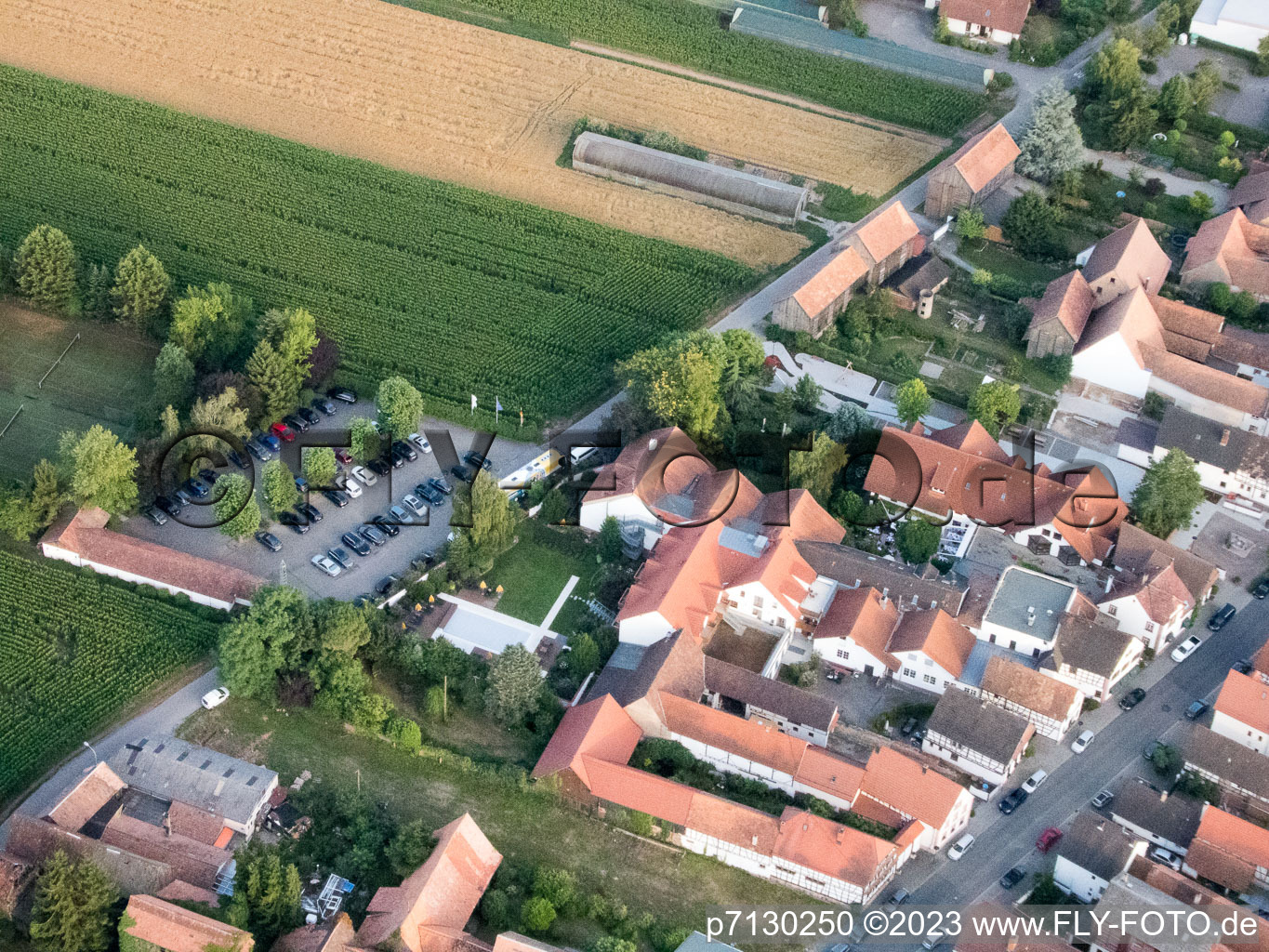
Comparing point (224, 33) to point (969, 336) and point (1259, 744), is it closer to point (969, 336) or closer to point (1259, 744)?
point (969, 336)

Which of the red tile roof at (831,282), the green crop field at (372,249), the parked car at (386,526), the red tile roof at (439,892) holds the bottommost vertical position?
the red tile roof at (439,892)

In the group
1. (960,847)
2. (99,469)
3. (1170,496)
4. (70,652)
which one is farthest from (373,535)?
(1170,496)

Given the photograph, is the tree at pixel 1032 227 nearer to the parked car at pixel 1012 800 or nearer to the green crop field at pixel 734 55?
the green crop field at pixel 734 55

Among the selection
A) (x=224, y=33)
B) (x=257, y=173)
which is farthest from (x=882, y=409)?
(x=224, y=33)

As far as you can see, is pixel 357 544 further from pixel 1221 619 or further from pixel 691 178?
pixel 1221 619

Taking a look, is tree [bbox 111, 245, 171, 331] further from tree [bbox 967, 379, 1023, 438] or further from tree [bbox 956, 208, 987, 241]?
tree [bbox 956, 208, 987, 241]

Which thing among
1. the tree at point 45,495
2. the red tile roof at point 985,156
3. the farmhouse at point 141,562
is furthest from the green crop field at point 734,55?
the farmhouse at point 141,562
